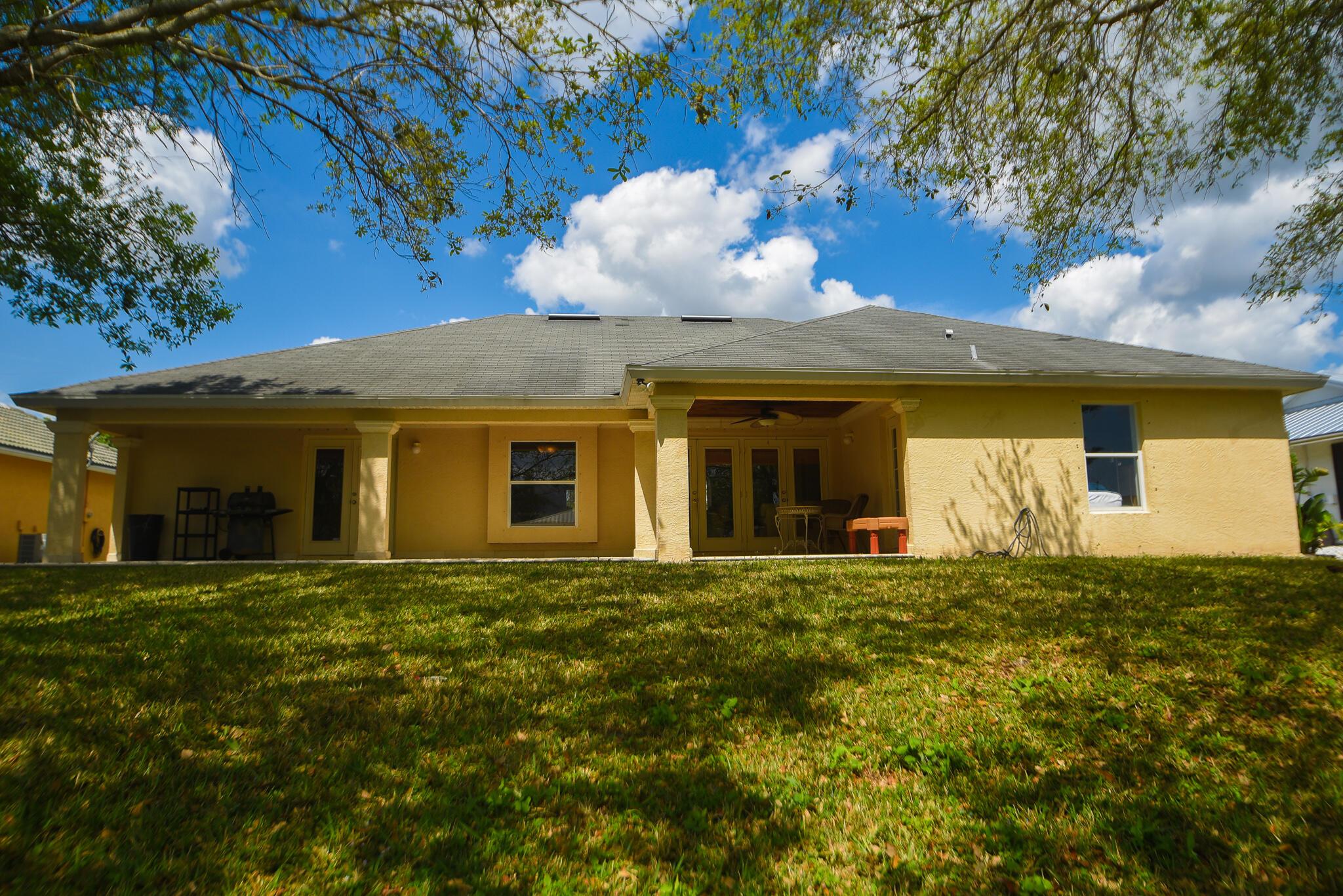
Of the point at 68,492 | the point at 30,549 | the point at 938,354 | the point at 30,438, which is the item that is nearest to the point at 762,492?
the point at 938,354

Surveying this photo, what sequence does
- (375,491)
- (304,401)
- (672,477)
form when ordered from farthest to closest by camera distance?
1. (375,491)
2. (304,401)
3. (672,477)

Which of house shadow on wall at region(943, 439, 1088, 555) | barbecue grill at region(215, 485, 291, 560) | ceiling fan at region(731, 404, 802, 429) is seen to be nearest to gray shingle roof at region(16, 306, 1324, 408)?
ceiling fan at region(731, 404, 802, 429)

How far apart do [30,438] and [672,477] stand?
60.2 feet

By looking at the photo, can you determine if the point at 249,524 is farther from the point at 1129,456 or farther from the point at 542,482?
the point at 1129,456

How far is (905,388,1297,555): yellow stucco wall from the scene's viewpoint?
10297mm

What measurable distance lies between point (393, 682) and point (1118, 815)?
3582 millimetres

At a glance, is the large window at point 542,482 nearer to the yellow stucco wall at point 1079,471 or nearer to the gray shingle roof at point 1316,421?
the yellow stucco wall at point 1079,471

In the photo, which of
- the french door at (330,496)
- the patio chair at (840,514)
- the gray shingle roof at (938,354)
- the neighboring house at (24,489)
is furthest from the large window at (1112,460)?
the neighboring house at (24,489)

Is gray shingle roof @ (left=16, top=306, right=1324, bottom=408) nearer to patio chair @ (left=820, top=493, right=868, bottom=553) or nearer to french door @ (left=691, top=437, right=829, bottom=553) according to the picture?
french door @ (left=691, top=437, right=829, bottom=553)

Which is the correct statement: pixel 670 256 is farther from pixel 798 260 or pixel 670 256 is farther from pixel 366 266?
pixel 366 266

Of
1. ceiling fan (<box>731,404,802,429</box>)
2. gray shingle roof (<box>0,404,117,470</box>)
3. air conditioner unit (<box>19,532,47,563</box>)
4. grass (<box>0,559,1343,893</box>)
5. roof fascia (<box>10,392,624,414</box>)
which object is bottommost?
grass (<box>0,559,1343,893</box>)

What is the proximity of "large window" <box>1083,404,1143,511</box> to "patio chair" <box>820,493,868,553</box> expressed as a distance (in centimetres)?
360

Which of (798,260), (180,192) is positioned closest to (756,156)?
(798,260)

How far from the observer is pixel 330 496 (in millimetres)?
13227
